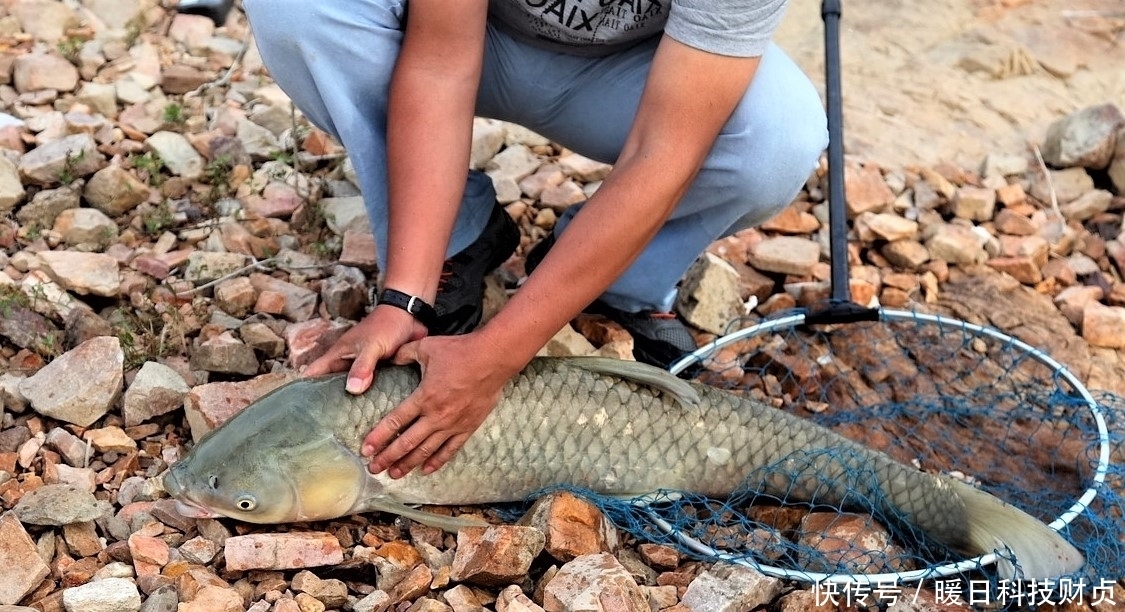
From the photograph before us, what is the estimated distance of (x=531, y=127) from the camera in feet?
9.39

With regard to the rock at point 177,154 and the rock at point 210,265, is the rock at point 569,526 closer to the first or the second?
the rock at point 210,265

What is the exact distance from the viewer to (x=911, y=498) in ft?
8.04

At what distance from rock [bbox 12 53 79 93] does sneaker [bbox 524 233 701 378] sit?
2.05 m

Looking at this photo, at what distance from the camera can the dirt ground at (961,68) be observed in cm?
427

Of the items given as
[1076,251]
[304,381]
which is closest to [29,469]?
[304,381]

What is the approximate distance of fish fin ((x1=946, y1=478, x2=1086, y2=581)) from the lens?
2.30 metres

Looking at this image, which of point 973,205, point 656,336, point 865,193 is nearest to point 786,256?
point 865,193

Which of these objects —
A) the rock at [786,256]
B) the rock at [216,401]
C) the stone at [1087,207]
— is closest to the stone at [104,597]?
the rock at [216,401]

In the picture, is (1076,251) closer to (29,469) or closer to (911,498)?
(911,498)

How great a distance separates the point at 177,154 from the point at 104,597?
190 cm

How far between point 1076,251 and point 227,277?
110 inches

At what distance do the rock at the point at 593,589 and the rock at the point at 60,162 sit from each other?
201 centimetres

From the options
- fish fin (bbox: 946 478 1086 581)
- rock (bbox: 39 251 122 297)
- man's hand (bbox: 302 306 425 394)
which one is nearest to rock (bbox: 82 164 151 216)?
rock (bbox: 39 251 122 297)

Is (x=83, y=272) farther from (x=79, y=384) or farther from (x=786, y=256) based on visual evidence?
(x=786, y=256)
